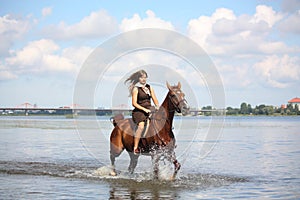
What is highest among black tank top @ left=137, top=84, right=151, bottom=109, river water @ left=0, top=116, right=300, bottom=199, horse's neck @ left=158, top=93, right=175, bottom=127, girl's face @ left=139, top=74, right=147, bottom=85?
girl's face @ left=139, top=74, right=147, bottom=85

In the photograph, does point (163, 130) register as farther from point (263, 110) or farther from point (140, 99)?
point (263, 110)

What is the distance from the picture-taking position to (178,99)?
1384 cm

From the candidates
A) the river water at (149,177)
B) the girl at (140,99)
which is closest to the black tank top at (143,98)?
the girl at (140,99)

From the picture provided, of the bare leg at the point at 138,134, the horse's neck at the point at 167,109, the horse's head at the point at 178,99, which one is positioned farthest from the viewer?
the bare leg at the point at 138,134

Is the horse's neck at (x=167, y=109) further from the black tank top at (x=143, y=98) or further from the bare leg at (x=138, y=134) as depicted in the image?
the bare leg at (x=138, y=134)

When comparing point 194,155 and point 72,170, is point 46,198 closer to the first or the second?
point 72,170

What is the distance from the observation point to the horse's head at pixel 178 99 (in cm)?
1375

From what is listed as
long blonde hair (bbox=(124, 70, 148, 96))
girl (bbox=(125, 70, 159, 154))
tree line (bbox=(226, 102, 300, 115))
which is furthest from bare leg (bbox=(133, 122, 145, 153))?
tree line (bbox=(226, 102, 300, 115))

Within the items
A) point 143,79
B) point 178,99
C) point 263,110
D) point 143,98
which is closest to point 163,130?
point 178,99

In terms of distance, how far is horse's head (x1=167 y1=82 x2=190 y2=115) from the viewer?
45.1 ft

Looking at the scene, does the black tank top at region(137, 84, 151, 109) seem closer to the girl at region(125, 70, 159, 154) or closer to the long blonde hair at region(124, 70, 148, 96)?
the girl at region(125, 70, 159, 154)

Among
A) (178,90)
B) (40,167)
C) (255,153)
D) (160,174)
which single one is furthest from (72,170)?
(255,153)

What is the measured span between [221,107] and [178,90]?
10.9 ft

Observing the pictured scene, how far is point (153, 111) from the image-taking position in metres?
14.5
